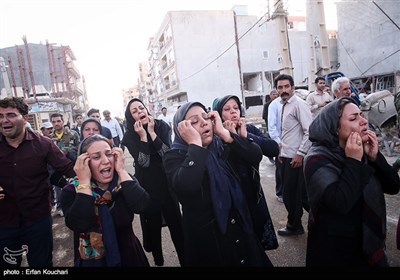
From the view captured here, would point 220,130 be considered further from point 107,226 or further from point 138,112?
point 138,112

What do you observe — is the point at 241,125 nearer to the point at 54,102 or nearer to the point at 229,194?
the point at 229,194

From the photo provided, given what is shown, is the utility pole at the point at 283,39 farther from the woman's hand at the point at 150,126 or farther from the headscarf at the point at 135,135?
the woman's hand at the point at 150,126

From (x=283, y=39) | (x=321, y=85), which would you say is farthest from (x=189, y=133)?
(x=283, y=39)

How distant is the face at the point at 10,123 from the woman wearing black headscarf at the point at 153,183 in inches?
40.8

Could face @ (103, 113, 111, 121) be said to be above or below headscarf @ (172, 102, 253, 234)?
above

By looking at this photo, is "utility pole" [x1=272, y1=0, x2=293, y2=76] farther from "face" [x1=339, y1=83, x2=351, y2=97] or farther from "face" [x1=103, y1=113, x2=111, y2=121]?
"face" [x1=103, y1=113, x2=111, y2=121]

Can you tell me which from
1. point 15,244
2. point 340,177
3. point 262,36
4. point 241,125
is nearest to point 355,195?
point 340,177

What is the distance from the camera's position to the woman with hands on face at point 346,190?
1.59m

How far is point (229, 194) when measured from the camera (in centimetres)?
177

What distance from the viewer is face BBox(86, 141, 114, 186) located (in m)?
1.78

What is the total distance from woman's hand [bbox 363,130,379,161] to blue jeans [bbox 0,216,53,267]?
277 centimetres

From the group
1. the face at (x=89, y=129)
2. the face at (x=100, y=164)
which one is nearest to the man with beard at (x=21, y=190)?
the face at (x=100, y=164)

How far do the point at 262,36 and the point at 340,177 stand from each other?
115ft

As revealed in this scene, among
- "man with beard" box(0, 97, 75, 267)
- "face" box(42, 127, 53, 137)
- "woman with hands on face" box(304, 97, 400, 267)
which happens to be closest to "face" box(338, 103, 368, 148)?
"woman with hands on face" box(304, 97, 400, 267)
